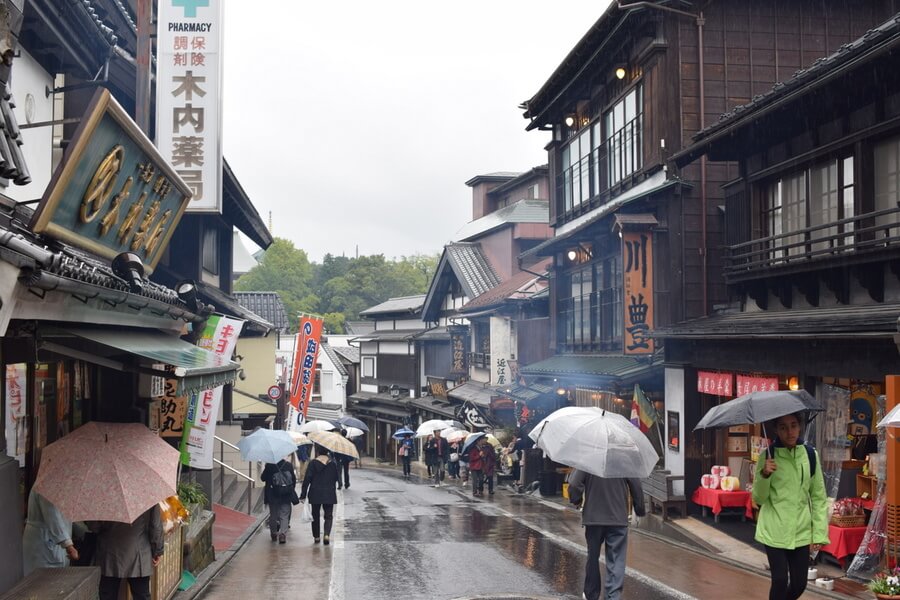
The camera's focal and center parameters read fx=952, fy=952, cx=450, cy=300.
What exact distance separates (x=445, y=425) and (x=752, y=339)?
1994cm

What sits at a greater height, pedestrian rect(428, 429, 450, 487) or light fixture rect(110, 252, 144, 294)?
light fixture rect(110, 252, 144, 294)

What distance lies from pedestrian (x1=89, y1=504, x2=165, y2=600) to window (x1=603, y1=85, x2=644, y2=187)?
16.7 m

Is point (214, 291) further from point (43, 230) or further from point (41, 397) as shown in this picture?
point (43, 230)

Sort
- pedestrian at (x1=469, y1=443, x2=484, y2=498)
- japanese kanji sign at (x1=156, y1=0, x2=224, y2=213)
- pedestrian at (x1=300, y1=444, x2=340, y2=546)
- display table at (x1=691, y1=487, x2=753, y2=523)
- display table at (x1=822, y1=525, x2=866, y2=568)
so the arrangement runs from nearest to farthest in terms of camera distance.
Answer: display table at (x1=822, y1=525, x2=866, y2=568) < japanese kanji sign at (x1=156, y1=0, x2=224, y2=213) < pedestrian at (x1=300, y1=444, x2=340, y2=546) < display table at (x1=691, y1=487, x2=753, y2=523) < pedestrian at (x1=469, y1=443, x2=484, y2=498)

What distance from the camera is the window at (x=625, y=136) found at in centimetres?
2328

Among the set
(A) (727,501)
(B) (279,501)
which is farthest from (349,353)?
(A) (727,501)

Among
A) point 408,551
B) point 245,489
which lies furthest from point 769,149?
point 245,489

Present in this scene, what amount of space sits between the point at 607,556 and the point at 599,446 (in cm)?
126

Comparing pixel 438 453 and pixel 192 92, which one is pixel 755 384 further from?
pixel 438 453

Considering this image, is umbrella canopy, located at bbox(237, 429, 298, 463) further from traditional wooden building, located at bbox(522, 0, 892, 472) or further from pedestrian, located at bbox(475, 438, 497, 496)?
pedestrian, located at bbox(475, 438, 497, 496)

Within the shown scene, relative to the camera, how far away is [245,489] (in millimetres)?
23578

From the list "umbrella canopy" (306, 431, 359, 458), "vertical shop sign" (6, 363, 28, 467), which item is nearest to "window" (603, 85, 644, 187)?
"umbrella canopy" (306, 431, 359, 458)

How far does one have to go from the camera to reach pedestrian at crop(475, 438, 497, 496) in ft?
94.5

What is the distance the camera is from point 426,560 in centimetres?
1477
